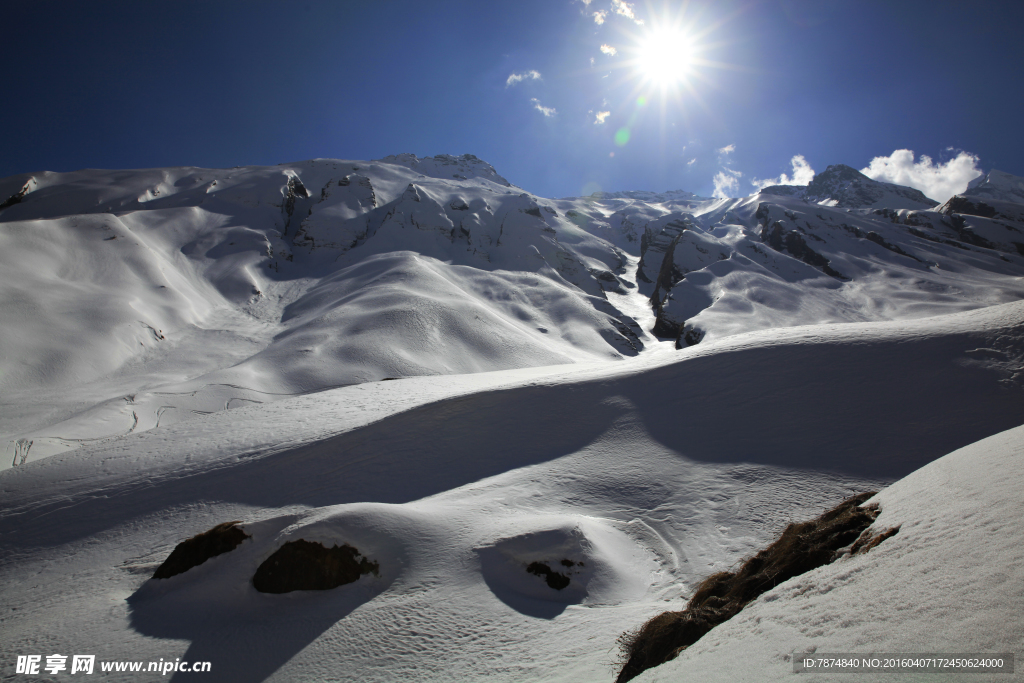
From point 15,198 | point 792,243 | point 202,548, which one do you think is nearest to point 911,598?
point 202,548

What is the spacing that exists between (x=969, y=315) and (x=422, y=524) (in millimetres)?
15149

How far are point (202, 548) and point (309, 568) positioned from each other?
6.60 ft

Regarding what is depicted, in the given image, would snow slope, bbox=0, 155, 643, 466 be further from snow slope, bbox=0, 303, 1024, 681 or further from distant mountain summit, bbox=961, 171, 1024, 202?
distant mountain summit, bbox=961, 171, 1024, 202

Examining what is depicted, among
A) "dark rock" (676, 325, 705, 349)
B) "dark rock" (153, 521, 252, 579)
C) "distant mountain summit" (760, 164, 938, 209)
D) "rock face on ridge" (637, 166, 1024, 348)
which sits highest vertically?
"distant mountain summit" (760, 164, 938, 209)

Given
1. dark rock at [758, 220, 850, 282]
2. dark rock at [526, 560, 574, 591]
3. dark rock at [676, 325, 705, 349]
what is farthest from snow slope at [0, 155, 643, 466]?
dark rock at [758, 220, 850, 282]

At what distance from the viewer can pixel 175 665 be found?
4820 millimetres

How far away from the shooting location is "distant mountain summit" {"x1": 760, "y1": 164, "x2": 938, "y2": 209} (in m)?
138

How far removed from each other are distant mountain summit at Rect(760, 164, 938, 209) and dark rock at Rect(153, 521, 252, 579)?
18381cm

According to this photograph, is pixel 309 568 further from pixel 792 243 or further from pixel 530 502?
pixel 792 243

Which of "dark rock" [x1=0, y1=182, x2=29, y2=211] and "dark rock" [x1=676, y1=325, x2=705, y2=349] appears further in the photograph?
"dark rock" [x1=0, y1=182, x2=29, y2=211]

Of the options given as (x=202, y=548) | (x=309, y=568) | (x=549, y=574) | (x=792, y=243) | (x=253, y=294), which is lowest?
(x=549, y=574)

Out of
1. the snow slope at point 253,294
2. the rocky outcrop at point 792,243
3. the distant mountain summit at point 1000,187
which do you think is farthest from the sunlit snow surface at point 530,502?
the distant mountain summit at point 1000,187

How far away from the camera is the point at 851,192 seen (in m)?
152

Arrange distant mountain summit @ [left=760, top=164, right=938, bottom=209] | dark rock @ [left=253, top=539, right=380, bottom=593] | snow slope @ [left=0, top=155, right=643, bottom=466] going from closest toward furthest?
dark rock @ [left=253, top=539, right=380, bottom=593], snow slope @ [left=0, top=155, right=643, bottom=466], distant mountain summit @ [left=760, top=164, right=938, bottom=209]
